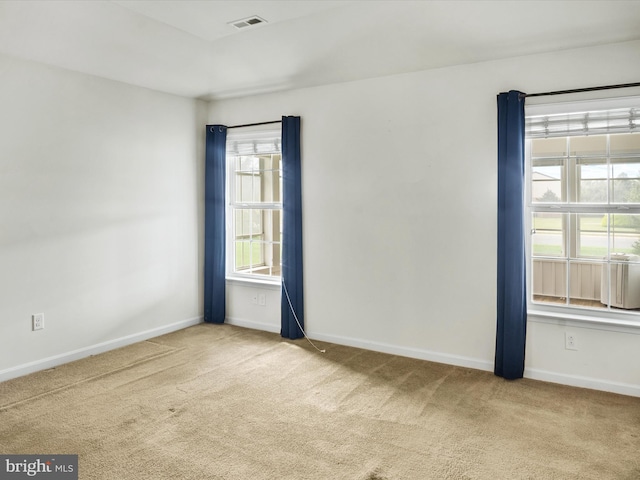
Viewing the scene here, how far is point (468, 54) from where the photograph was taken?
11.8ft

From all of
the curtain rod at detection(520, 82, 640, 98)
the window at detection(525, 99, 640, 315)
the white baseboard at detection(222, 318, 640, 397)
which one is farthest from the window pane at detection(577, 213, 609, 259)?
the white baseboard at detection(222, 318, 640, 397)

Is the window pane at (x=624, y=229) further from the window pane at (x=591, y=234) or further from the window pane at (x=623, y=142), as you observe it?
the window pane at (x=623, y=142)

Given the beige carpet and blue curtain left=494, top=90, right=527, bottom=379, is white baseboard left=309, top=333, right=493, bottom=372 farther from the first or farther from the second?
blue curtain left=494, top=90, right=527, bottom=379

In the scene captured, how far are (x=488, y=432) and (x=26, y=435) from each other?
2.68 meters

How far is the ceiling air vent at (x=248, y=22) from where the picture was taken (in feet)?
11.7

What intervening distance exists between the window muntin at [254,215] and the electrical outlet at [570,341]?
2.77m

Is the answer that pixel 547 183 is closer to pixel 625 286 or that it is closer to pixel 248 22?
pixel 625 286

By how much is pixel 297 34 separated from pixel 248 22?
1.30 feet

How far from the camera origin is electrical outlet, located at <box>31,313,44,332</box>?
3.68 metres

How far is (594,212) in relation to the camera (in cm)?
345

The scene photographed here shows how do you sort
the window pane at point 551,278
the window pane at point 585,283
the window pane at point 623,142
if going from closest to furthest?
the window pane at point 623,142, the window pane at point 585,283, the window pane at point 551,278

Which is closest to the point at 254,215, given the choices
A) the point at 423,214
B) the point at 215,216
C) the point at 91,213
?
the point at 215,216
